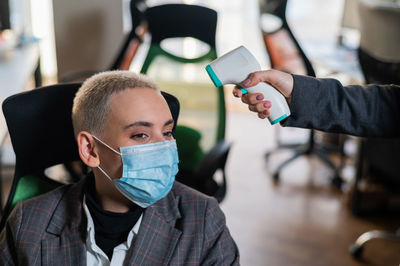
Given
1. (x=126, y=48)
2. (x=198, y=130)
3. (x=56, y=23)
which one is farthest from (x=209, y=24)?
(x=56, y=23)

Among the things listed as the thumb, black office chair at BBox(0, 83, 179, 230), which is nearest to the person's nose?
black office chair at BBox(0, 83, 179, 230)

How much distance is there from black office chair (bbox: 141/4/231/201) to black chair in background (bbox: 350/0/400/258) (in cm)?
76

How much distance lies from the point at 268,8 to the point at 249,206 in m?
1.27

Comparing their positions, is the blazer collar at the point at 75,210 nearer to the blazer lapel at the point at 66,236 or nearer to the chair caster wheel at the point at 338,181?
the blazer lapel at the point at 66,236

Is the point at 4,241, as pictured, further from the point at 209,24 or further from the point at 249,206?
the point at 249,206

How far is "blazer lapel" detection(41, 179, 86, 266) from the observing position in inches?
48.2

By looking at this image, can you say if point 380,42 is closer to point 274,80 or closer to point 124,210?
point 274,80

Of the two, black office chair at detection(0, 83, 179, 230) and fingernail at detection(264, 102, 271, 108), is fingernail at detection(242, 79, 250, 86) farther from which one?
black office chair at detection(0, 83, 179, 230)

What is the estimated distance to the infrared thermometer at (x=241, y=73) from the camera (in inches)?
44.8

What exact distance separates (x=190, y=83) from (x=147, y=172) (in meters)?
1.10

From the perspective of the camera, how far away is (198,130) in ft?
7.28

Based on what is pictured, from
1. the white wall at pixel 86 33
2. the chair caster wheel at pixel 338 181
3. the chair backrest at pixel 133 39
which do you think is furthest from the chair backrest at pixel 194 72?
the chair caster wheel at pixel 338 181

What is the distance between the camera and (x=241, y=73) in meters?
1.16

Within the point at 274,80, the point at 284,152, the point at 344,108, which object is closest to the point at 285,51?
the point at 284,152
